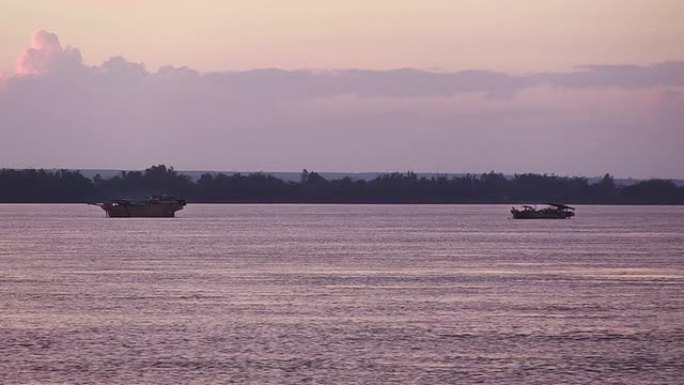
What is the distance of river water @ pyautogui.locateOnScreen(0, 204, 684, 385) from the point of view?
3972 centimetres

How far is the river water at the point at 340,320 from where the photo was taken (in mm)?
39719

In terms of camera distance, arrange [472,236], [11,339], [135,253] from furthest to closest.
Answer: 1. [472,236]
2. [135,253]
3. [11,339]

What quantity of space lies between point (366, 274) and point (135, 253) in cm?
3449

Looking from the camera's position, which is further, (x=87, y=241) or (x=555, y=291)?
(x=87, y=241)

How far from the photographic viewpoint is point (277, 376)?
38.5 metres

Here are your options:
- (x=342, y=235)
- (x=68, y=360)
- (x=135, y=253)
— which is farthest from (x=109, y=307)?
(x=342, y=235)

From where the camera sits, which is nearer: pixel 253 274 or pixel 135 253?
pixel 253 274

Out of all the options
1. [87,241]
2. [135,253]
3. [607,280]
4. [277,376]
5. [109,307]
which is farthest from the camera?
[87,241]

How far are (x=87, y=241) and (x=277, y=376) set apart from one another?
104 m

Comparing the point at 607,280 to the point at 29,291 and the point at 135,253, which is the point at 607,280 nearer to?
the point at 29,291

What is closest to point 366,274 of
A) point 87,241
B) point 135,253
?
point 135,253

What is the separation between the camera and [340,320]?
52844 millimetres

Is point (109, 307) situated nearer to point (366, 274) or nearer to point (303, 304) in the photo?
point (303, 304)

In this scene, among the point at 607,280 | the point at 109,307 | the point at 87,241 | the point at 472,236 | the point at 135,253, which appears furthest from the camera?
the point at 472,236
